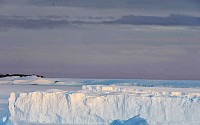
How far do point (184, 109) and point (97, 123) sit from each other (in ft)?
10.4

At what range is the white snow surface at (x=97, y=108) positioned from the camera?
14.1 m

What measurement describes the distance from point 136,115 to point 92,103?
1.67 metres

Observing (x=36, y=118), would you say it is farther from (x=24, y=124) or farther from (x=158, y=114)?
(x=158, y=114)

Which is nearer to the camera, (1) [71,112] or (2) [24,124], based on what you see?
(2) [24,124]

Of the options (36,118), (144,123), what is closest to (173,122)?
(144,123)

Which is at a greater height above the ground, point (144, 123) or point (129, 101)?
point (129, 101)

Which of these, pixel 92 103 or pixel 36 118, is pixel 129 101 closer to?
pixel 92 103

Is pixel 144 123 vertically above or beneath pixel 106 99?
beneath

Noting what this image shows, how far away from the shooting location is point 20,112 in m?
14.2

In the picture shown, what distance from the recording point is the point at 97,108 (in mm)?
14141

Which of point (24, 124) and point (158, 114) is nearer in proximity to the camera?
point (24, 124)

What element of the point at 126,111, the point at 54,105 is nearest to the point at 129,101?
the point at 126,111

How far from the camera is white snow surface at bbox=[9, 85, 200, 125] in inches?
554

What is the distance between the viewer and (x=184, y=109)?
14188 millimetres
